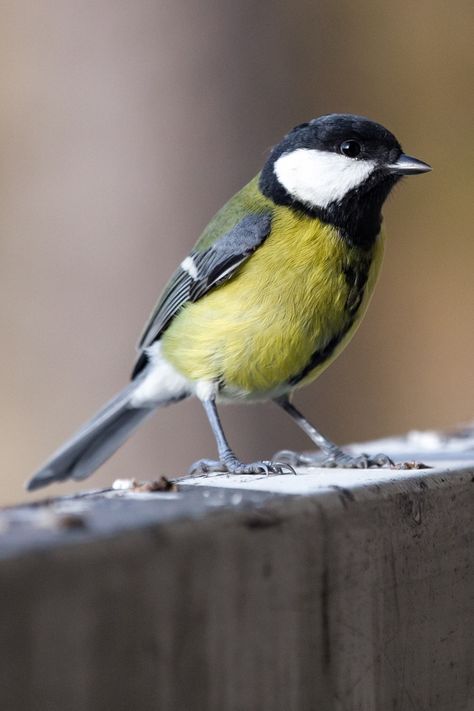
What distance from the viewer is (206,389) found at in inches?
73.8

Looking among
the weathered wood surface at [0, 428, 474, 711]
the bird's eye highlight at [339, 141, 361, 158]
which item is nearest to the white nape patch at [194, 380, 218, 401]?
the bird's eye highlight at [339, 141, 361, 158]

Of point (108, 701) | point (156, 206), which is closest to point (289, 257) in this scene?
point (108, 701)

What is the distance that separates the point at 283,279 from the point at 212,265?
20cm

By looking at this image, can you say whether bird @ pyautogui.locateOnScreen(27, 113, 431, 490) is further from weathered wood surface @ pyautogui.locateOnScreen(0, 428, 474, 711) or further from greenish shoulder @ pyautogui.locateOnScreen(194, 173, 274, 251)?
weathered wood surface @ pyautogui.locateOnScreen(0, 428, 474, 711)

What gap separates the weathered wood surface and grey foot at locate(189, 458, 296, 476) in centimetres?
17

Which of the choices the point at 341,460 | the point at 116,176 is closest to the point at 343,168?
the point at 341,460

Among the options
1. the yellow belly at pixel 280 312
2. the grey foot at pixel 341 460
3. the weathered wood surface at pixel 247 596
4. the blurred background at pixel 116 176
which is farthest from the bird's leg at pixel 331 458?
the blurred background at pixel 116 176

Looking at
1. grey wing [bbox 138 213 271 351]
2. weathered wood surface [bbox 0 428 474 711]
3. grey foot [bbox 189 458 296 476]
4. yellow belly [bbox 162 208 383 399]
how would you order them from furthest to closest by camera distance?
1. grey wing [bbox 138 213 271 351]
2. yellow belly [bbox 162 208 383 399]
3. grey foot [bbox 189 458 296 476]
4. weathered wood surface [bbox 0 428 474 711]

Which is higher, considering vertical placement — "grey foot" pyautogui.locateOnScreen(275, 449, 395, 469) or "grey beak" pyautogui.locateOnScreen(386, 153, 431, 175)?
"grey beak" pyautogui.locateOnScreen(386, 153, 431, 175)

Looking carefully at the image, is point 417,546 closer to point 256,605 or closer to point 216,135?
point 256,605

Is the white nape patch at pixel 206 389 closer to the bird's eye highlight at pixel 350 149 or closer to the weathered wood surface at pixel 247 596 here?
the bird's eye highlight at pixel 350 149

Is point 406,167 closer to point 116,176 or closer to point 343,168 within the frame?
point 343,168

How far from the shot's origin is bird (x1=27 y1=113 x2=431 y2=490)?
5.70ft

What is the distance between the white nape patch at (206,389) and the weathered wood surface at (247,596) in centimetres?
65
